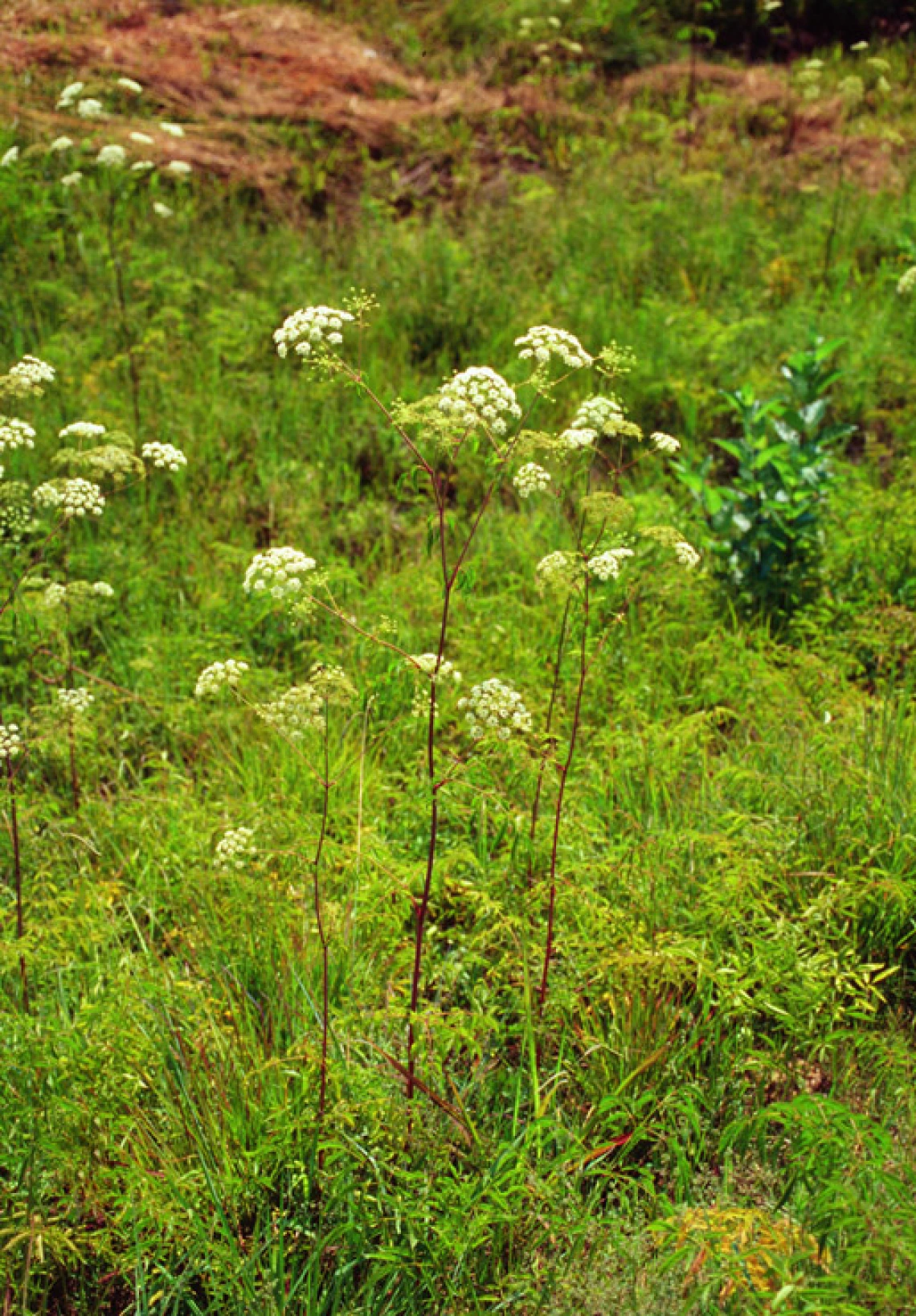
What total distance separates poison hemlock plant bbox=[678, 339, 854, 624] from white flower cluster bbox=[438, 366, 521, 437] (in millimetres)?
2509

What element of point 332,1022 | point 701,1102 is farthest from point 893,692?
point 332,1022

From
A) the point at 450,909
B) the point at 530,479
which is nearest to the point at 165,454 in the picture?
the point at 530,479

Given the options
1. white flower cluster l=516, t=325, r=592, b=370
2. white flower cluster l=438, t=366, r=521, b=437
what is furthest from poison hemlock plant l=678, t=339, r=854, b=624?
white flower cluster l=438, t=366, r=521, b=437

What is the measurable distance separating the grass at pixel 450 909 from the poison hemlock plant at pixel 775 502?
143mm

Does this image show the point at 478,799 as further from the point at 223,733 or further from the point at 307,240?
the point at 307,240

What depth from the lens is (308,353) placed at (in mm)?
2281

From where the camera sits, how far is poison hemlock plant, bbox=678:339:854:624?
4.45m

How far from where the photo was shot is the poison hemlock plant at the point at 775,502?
445 centimetres

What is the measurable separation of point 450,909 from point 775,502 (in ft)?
7.41

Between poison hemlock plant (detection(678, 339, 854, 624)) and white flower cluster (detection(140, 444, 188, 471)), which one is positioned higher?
white flower cluster (detection(140, 444, 188, 471))

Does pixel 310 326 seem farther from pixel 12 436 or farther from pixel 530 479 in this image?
pixel 12 436

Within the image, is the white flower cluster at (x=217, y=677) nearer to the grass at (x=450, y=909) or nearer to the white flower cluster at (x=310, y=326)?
the grass at (x=450, y=909)

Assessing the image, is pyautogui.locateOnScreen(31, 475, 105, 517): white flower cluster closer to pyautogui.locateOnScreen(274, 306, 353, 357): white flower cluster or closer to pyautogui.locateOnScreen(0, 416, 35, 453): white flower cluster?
pyautogui.locateOnScreen(0, 416, 35, 453): white flower cluster

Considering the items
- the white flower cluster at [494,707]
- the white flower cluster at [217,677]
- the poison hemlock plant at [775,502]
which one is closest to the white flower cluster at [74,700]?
the white flower cluster at [217,677]
